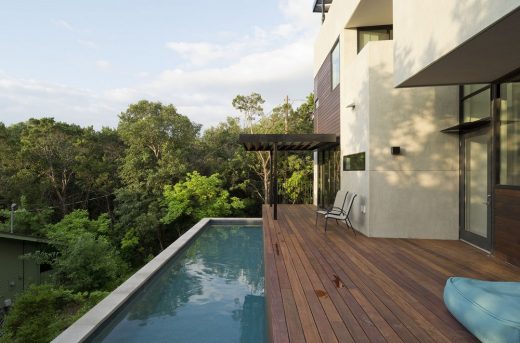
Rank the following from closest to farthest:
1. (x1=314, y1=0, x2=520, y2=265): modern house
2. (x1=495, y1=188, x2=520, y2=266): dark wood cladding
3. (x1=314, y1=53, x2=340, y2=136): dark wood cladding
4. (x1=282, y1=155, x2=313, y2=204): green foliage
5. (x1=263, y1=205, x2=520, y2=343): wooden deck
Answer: (x1=263, y1=205, x2=520, y2=343): wooden deck
(x1=314, y1=0, x2=520, y2=265): modern house
(x1=495, y1=188, x2=520, y2=266): dark wood cladding
(x1=314, y1=53, x2=340, y2=136): dark wood cladding
(x1=282, y1=155, x2=313, y2=204): green foliage

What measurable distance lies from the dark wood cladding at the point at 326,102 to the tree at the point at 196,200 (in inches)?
219

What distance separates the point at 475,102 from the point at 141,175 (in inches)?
583

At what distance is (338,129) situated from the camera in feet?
28.3

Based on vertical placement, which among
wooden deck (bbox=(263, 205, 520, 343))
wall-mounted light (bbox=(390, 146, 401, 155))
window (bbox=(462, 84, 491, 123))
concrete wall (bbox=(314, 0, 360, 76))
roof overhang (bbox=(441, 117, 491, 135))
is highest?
concrete wall (bbox=(314, 0, 360, 76))

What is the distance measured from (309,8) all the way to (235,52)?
Answer: 470 centimetres

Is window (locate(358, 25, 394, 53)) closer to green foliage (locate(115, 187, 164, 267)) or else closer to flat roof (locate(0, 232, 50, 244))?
green foliage (locate(115, 187, 164, 267))

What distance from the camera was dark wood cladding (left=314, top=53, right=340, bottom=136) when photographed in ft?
29.2

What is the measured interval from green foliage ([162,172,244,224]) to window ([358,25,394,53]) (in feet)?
29.9

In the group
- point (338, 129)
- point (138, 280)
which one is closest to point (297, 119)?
point (338, 129)

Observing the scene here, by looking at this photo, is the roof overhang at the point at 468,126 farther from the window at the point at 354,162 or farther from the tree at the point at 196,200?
the tree at the point at 196,200

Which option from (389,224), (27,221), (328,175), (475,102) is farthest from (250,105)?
(475,102)

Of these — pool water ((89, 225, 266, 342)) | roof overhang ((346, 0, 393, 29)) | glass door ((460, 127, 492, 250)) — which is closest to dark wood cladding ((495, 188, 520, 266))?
glass door ((460, 127, 492, 250))

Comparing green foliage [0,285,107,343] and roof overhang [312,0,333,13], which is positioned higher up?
roof overhang [312,0,333,13]

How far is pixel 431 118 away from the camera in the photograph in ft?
18.6
